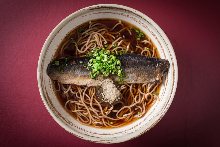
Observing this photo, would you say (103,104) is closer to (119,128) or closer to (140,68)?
(119,128)

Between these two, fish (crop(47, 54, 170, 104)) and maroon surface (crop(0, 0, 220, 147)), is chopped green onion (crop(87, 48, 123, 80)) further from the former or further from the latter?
maroon surface (crop(0, 0, 220, 147))

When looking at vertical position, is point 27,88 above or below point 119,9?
below

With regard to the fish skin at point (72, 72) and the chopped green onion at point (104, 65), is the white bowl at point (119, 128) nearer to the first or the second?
the fish skin at point (72, 72)

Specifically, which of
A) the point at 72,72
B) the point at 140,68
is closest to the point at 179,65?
the point at 140,68

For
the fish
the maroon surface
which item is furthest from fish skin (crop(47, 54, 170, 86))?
the maroon surface

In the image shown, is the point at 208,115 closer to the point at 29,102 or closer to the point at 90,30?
the point at 90,30

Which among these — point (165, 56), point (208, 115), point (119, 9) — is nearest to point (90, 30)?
point (119, 9)
